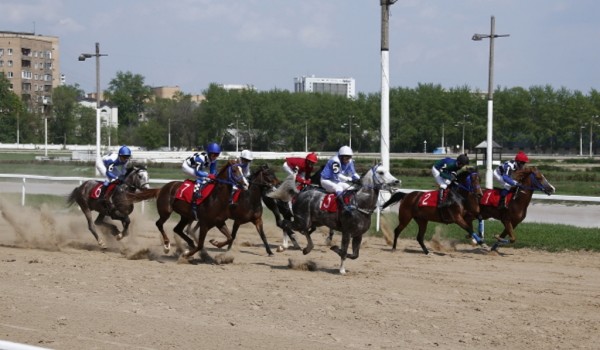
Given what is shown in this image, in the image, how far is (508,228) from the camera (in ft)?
47.6

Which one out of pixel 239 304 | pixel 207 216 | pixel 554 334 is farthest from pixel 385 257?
pixel 554 334

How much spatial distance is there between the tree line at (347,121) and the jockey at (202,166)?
6313cm

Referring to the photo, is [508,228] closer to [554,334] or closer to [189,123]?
[554,334]

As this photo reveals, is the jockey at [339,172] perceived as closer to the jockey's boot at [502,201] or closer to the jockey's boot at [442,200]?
the jockey's boot at [442,200]

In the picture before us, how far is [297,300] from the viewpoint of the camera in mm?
9336

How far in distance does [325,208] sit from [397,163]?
1676 inches

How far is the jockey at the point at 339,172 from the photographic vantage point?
11.9 meters

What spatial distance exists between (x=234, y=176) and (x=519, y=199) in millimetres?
5187

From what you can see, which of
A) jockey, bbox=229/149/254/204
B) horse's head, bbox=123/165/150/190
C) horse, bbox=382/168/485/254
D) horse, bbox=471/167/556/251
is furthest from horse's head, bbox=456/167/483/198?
horse's head, bbox=123/165/150/190

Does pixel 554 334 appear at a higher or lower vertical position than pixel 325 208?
lower

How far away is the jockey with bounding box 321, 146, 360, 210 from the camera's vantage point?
11.9m

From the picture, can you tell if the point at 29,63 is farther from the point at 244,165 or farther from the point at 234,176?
the point at 234,176

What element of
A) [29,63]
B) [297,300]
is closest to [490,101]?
[297,300]

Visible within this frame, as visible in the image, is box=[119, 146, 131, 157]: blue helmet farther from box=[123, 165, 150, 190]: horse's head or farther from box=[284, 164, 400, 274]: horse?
box=[284, 164, 400, 274]: horse
